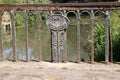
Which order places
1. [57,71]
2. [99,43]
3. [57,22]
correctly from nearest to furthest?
[57,71], [57,22], [99,43]

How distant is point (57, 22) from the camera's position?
6621mm

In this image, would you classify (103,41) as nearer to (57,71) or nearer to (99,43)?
(99,43)

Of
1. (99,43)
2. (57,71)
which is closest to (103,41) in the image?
(99,43)

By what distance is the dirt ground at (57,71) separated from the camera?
5.96 meters

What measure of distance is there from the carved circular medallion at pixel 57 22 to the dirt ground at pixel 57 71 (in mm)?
675

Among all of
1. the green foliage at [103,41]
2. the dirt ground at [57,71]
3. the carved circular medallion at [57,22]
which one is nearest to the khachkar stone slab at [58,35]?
the carved circular medallion at [57,22]

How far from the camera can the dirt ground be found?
596 centimetres

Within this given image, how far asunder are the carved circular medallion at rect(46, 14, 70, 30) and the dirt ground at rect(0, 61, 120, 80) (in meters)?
0.68

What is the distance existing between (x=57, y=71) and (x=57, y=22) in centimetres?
90

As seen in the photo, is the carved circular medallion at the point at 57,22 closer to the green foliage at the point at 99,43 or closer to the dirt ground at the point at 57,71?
the dirt ground at the point at 57,71

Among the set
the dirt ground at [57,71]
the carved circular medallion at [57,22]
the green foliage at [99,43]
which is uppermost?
the carved circular medallion at [57,22]

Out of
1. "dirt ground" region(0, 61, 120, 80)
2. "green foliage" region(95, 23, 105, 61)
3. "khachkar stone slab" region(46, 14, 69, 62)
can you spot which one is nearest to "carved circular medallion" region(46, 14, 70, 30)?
"khachkar stone slab" region(46, 14, 69, 62)

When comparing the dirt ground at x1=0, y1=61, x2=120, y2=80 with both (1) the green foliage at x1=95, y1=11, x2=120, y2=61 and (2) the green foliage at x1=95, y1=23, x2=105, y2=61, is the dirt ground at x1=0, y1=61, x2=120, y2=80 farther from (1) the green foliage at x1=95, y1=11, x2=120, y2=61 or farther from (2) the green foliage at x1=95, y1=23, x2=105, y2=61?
(2) the green foliage at x1=95, y1=23, x2=105, y2=61

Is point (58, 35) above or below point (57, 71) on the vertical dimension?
above
